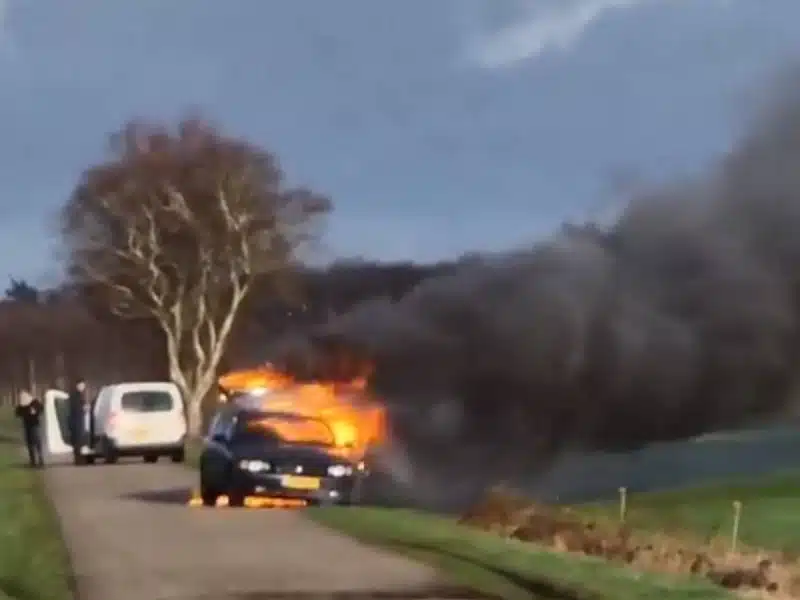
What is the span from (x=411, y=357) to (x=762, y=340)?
439 centimetres

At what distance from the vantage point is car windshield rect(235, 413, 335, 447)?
2759 cm

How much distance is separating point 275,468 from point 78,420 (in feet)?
54.2

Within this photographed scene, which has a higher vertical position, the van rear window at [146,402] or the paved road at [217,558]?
the van rear window at [146,402]

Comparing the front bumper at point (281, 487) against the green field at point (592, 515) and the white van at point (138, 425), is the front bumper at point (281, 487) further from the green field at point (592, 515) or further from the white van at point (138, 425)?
the white van at point (138, 425)

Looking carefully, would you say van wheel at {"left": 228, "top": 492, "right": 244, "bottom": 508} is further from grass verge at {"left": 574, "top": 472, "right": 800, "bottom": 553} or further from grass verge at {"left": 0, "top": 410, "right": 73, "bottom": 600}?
grass verge at {"left": 574, "top": 472, "right": 800, "bottom": 553}

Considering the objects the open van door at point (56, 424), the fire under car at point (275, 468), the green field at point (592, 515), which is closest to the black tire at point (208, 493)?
the fire under car at point (275, 468)

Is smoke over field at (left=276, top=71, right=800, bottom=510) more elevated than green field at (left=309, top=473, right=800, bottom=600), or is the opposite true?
smoke over field at (left=276, top=71, right=800, bottom=510)

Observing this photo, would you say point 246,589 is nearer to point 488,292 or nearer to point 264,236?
point 488,292

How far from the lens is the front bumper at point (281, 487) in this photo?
2644 cm

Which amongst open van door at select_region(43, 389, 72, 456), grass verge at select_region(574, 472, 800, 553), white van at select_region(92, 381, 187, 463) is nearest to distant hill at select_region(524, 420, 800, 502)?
grass verge at select_region(574, 472, 800, 553)

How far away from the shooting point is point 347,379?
973 inches

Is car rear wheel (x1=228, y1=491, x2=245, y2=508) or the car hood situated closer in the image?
car rear wheel (x1=228, y1=491, x2=245, y2=508)

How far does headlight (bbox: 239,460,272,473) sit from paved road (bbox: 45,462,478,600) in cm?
102

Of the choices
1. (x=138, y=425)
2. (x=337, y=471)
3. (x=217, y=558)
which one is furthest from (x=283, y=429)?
(x=138, y=425)
